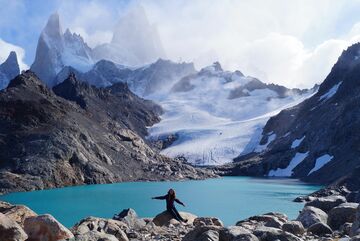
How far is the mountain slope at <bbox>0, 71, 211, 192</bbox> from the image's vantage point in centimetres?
11081

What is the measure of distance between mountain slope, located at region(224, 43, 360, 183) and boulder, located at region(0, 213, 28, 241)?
321ft

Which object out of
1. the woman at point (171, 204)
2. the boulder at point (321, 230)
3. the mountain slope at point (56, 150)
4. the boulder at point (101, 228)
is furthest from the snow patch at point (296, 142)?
the boulder at point (321, 230)

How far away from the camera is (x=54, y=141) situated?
120562 mm

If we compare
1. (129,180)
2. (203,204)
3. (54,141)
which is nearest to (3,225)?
(203,204)

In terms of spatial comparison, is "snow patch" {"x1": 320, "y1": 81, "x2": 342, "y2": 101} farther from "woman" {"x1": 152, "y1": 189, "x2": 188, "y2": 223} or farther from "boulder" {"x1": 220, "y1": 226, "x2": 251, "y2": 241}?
"boulder" {"x1": 220, "y1": 226, "x2": 251, "y2": 241}

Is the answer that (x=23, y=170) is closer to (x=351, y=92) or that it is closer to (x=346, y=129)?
(x=346, y=129)

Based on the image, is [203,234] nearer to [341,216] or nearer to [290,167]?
[341,216]

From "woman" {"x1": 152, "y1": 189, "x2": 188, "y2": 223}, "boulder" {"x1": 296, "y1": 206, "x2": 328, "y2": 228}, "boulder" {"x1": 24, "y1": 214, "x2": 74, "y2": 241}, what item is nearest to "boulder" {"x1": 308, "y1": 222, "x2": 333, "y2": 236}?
"boulder" {"x1": 296, "y1": 206, "x2": 328, "y2": 228}

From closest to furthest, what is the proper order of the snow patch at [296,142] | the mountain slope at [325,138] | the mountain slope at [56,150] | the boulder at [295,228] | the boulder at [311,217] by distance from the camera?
the boulder at [295,228], the boulder at [311,217], the mountain slope at [56,150], the mountain slope at [325,138], the snow patch at [296,142]

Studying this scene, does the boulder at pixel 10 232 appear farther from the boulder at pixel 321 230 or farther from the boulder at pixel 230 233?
the boulder at pixel 321 230

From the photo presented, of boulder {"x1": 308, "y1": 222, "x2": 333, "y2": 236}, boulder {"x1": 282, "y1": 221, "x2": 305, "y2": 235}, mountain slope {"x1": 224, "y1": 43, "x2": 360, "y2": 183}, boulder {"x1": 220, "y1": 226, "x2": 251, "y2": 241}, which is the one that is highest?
mountain slope {"x1": 224, "y1": 43, "x2": 360, "y2": 183}

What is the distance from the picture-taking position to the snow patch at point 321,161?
132m

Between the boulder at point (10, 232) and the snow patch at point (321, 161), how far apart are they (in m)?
122

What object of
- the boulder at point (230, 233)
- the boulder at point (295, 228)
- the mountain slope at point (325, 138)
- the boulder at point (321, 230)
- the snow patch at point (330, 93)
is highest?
the snow patch at point (330, 93)
